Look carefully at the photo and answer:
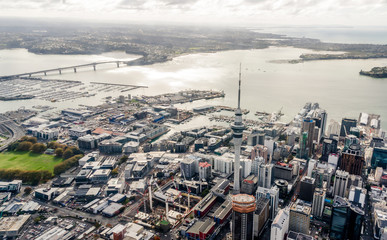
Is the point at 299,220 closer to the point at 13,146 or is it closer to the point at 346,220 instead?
the point at 346,220

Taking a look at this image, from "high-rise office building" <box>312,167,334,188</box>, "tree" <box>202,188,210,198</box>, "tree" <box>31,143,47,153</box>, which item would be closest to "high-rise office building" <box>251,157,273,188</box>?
"high-rise office building" <box>312,167,334,188</box>

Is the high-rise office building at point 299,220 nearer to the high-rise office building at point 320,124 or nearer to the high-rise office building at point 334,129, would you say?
the high-rise office building at point 320,124

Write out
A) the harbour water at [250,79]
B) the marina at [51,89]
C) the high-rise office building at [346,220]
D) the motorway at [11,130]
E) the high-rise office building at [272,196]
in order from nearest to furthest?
the high-rise office building at [346,220], the high-rise office building at [272,196], the motorway at [11,130], the harbour water at [250,79], the marina at [51,89]


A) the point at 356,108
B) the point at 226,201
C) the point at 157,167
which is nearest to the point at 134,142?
the point at 157,167

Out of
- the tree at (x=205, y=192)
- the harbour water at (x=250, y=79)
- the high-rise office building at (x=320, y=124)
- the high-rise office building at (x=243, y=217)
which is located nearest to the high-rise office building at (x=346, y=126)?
the high-rise office building at (x=320, y=124)

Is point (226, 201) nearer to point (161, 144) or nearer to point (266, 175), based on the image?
point (266, 175)

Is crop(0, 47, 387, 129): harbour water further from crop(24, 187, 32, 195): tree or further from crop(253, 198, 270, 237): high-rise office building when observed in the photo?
crop(24, 187, 32, 195): tree
